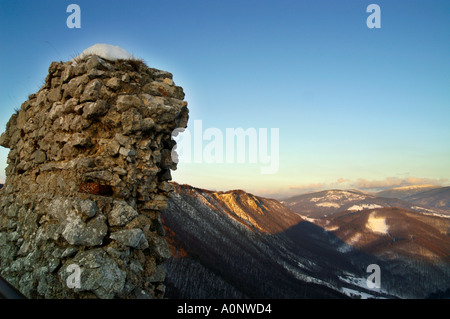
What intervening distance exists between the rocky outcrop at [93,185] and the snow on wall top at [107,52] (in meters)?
0.23

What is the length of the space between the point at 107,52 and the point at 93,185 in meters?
4.26

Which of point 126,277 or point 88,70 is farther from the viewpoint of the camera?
point 88,70

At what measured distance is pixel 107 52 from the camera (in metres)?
7.92

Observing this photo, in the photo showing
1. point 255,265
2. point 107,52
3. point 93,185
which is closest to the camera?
point 93,185

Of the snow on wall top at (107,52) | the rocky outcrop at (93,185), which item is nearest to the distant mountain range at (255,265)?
the rocky outcrop at (93,185)

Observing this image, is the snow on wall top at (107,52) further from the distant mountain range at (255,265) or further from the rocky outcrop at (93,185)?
the distant mountain range at (255,265)

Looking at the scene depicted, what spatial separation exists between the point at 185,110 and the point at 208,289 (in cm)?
7237

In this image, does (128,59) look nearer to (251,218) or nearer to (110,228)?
(110,228)

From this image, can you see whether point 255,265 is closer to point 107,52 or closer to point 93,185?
point 93,185

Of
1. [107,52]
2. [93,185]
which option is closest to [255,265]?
[93,185]

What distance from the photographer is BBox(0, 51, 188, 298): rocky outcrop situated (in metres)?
5.61

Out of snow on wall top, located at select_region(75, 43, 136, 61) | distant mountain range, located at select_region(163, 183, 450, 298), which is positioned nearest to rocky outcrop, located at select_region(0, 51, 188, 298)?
snow on wall top, located at select_region(75, 43, 136, 61)
